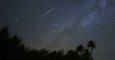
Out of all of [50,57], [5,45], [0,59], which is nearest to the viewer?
[0,59]

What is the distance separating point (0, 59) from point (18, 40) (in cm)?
687

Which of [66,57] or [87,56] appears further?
[87,56]

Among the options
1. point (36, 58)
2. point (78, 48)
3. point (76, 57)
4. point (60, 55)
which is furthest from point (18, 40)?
point (78, 48)

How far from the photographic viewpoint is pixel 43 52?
52.0 meters

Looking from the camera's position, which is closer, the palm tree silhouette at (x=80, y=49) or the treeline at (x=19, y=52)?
the treeline at (x=19, y=52)

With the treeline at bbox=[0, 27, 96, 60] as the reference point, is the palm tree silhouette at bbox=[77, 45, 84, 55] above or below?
above

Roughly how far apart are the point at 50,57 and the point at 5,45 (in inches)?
475

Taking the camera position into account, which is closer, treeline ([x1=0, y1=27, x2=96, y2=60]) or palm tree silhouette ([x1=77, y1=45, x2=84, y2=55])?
treeline ([x1=0, y1=27, x2=96, y2=60])

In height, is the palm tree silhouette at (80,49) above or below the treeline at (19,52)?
above

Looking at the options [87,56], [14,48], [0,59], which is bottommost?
[0,59]

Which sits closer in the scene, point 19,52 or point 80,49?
point 19,52

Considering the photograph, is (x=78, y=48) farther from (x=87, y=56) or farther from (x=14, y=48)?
(x=14, y=48)

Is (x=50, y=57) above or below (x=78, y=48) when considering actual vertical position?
below

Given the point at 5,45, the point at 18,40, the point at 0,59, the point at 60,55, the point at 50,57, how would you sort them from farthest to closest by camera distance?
the point at 60,55 → the point at 50,57 → the point at 18,40 → the point at 5,45 → the point at 0,59
